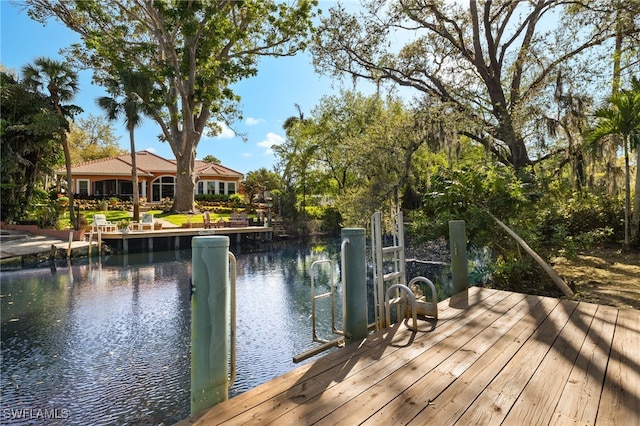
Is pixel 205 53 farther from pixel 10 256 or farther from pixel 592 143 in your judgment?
pixel 592 143

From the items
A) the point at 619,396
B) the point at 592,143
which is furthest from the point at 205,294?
the point at 592,143

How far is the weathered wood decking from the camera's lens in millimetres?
1703

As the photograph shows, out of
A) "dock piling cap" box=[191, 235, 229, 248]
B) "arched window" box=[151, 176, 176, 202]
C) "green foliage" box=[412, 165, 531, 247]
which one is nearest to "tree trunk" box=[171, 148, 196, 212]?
"arched window" box=[151, 176, 176, 202]

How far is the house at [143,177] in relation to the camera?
27.0 meters

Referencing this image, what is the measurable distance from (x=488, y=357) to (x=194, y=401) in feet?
5.96

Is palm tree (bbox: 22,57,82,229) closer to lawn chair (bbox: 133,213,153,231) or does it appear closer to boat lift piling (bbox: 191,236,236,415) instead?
lawn chair (bbox: 133,213,153,231)

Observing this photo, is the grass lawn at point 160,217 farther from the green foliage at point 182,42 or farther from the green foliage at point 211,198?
the green foliage at point 211,198

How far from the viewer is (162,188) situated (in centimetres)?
3003

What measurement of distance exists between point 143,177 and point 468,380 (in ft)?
99.8

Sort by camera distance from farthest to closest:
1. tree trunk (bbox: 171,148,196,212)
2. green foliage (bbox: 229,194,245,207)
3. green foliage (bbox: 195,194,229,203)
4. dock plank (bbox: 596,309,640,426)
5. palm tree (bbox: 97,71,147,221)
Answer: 1. green foliage (bbox: 195,194,229,203)
2. green foliage (bbox: 229,194,245,207)
3. tree trunk (bbox: 171,148,196,212)
4. palm tree (bbox: 97,71,147,221)
5. dock plank (bbox: 596,309,640,426)

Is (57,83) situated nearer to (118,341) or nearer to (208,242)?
(118,341)

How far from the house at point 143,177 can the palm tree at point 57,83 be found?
9463mm

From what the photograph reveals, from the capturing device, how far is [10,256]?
473 inches

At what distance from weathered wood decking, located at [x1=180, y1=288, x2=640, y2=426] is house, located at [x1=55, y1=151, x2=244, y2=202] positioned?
1004 inches
